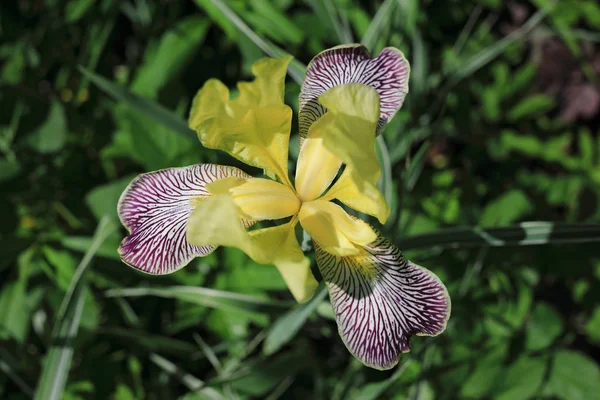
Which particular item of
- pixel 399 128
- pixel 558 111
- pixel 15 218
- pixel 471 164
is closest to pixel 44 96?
pixel 15 218

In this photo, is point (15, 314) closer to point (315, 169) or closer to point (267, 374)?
point (267, 374)

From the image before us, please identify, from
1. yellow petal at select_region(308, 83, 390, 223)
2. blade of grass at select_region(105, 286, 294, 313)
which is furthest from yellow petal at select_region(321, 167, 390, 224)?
blade of grass at select_region(105, 286, 294, 313)

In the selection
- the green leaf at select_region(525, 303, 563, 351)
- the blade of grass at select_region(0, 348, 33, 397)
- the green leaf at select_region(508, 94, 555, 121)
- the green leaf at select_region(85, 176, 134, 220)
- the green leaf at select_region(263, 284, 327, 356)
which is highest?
the green leaf at select_region(85, 176, 134, 220)

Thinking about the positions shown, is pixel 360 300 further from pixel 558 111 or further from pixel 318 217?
pixel 558 111

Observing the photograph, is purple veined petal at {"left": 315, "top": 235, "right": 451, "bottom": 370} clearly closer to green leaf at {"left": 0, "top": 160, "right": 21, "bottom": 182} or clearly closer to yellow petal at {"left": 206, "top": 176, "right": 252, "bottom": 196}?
yellow petal at {"left": 206, "top": 176, "right": 252, "bottom": 196}

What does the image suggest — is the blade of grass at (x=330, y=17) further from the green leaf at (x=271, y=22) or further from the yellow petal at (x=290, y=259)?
the yellow petal at (x=290, y=259)
